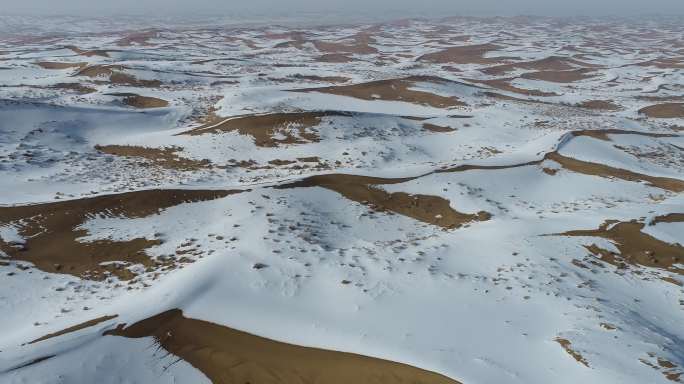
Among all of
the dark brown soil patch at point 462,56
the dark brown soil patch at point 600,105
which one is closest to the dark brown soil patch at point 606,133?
the dark brown soil patch at point 600,105

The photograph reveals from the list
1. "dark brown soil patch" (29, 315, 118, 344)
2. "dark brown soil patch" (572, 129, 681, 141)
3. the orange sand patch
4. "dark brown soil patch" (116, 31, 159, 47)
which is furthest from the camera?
"dark brown soil patch" (116, 31, 159, 47)

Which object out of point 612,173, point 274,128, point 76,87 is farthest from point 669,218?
point 76,87

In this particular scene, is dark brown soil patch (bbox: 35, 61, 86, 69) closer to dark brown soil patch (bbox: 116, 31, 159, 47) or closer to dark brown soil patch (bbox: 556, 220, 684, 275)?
dark brown soil patch (bbox: 116, 31, 159, 47)

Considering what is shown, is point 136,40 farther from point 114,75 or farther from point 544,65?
point 544,65

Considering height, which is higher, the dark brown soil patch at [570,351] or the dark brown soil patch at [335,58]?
the dark brown soil patch at [335,58]

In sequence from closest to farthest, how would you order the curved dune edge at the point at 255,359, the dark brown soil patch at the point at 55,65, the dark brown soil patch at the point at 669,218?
the curved dune edge at the point at 255,359 → the dark brown soil patch at the point at 669,218 → the dark brown soil patch at the point at 55,65

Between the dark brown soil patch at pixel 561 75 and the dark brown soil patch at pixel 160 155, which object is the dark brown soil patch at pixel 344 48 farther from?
the dark brown soil patch at pixel 160 155

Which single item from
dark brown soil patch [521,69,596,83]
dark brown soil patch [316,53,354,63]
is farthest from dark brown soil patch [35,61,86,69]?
dark brown soil patch [521,69,596,83]
